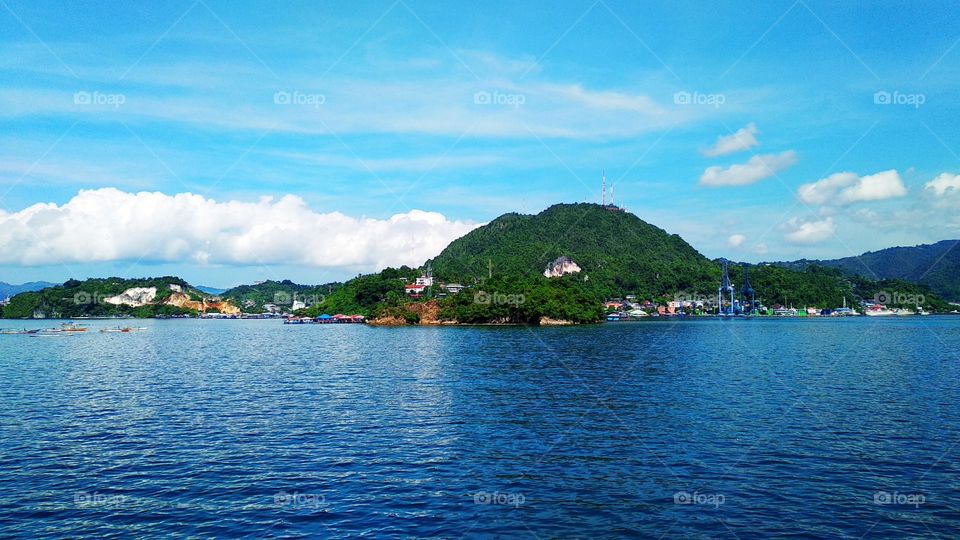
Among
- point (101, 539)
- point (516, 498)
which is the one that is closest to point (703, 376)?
point (516, 498)

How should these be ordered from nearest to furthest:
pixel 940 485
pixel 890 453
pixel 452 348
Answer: pixel 940 485
pixel 890 453
pixel 452 348

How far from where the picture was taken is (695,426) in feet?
115

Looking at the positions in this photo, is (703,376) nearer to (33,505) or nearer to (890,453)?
(890,453)

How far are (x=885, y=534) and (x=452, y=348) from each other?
Result: 74.9 metres

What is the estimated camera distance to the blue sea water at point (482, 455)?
67.8 ft

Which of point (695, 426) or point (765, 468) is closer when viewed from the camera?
point (765, 468)

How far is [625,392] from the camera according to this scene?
4853 centimetres

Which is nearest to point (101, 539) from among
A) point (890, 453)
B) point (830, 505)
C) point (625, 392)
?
point (830, 505)

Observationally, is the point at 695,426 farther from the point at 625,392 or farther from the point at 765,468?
the point at 625,392

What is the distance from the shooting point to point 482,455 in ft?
95.3

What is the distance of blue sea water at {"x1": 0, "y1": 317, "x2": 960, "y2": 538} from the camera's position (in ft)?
67.8

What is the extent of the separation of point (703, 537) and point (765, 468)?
29.6 feet

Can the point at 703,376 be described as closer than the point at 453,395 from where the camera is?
No

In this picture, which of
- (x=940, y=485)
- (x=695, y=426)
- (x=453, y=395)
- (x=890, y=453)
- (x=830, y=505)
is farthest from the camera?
(x=453, y=395)
